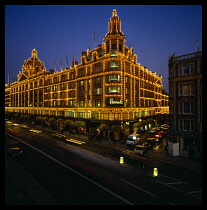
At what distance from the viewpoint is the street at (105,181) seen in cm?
1422

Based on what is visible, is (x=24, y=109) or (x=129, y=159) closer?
(x=129, y=159)

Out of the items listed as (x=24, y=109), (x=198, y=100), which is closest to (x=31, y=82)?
(x=24, y=109)

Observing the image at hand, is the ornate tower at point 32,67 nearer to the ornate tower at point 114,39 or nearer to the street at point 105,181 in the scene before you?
the ornate tower at point 114,39

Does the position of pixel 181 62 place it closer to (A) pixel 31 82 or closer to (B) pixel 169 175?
(B) pixel 169 175

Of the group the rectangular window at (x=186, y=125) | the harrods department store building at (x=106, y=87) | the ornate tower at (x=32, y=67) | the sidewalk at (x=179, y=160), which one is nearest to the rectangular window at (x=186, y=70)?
the rectangular window at (x=186, y=125)

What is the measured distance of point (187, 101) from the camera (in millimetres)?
28922

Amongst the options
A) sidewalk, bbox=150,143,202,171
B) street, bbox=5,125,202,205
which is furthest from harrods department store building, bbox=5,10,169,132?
street, bbox=5,125,202,205

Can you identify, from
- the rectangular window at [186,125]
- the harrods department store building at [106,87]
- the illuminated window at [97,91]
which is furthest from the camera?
the illuminated window at [97,91]

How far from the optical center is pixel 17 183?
56.1ft

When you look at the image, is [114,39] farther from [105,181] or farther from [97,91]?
[105,181]

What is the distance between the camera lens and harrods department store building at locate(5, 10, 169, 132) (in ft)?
139

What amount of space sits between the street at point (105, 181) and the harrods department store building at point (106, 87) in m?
19.4

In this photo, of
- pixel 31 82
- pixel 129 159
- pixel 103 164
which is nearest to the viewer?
pixel 103 164
